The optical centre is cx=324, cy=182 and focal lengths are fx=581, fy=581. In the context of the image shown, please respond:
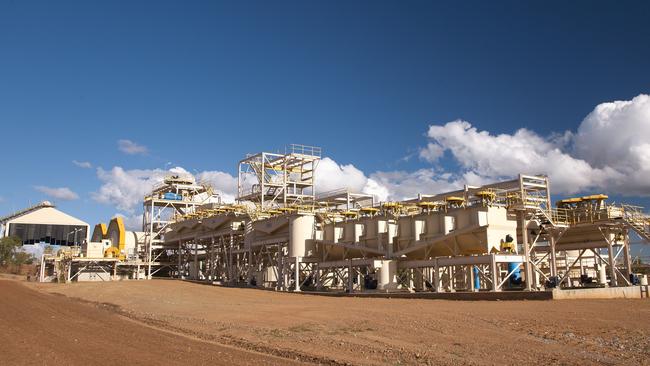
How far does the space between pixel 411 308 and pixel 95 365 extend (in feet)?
47.3

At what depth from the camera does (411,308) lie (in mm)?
22906

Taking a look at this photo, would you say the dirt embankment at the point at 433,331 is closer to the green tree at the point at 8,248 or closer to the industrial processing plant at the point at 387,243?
the industrial processing plant at the point at 387,243

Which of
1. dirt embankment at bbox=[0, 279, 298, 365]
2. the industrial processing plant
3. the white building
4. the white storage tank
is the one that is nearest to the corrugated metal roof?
the white building

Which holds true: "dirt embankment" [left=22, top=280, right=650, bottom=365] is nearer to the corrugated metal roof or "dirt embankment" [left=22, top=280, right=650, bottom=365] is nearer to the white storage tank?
the white storage tank

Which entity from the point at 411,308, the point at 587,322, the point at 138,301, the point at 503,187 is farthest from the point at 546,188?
the point at 138,301

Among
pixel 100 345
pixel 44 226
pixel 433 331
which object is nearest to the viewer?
pixel 100 345

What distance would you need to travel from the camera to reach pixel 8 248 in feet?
253

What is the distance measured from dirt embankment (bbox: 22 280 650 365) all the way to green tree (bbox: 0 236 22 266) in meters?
60.9

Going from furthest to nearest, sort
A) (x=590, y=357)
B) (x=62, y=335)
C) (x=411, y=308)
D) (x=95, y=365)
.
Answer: (x=411, y=308) → (x=62, y=335) → (x=590, y=357) → (x=95, y=365)

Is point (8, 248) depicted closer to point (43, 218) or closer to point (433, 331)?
point (43, 218)

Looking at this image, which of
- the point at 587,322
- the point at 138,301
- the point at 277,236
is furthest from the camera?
the point at 277,236

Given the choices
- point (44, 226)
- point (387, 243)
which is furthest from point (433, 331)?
point (44, 226)

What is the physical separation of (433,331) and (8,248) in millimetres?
76535

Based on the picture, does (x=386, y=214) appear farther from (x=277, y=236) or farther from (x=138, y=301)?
(x=138, y=301)
